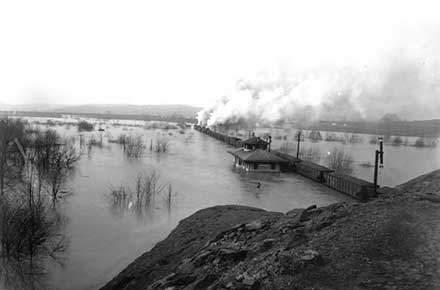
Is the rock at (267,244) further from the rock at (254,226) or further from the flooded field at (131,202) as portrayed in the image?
the flooded field at (131,202)

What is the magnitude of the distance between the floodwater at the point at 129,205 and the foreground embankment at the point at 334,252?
3.86m

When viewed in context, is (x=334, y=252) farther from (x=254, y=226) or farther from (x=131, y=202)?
(x=131, y=202)

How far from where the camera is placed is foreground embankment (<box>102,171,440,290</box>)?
5.35 metres

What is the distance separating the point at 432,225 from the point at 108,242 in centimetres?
1265

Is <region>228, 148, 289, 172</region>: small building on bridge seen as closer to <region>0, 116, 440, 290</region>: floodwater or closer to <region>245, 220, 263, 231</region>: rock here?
<region>0, 116, 440, 290</region>: floodwater

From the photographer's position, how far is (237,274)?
255 inches

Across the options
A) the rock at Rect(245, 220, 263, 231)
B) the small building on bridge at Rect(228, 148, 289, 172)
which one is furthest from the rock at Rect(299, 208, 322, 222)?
the small building on bridge at Rect(228, 148, 289, 172)

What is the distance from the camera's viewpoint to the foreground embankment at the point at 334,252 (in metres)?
5.35

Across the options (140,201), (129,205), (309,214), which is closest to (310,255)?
(309,214)

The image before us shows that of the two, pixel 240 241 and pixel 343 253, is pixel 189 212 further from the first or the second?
pixel 343 253

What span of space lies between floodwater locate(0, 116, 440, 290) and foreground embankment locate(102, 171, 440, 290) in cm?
386

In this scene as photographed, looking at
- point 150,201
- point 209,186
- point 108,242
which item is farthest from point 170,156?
point 108,242

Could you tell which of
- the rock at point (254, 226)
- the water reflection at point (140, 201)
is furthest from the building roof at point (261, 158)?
→ the rock at point (254, 226)

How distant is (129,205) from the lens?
20.6 metres
